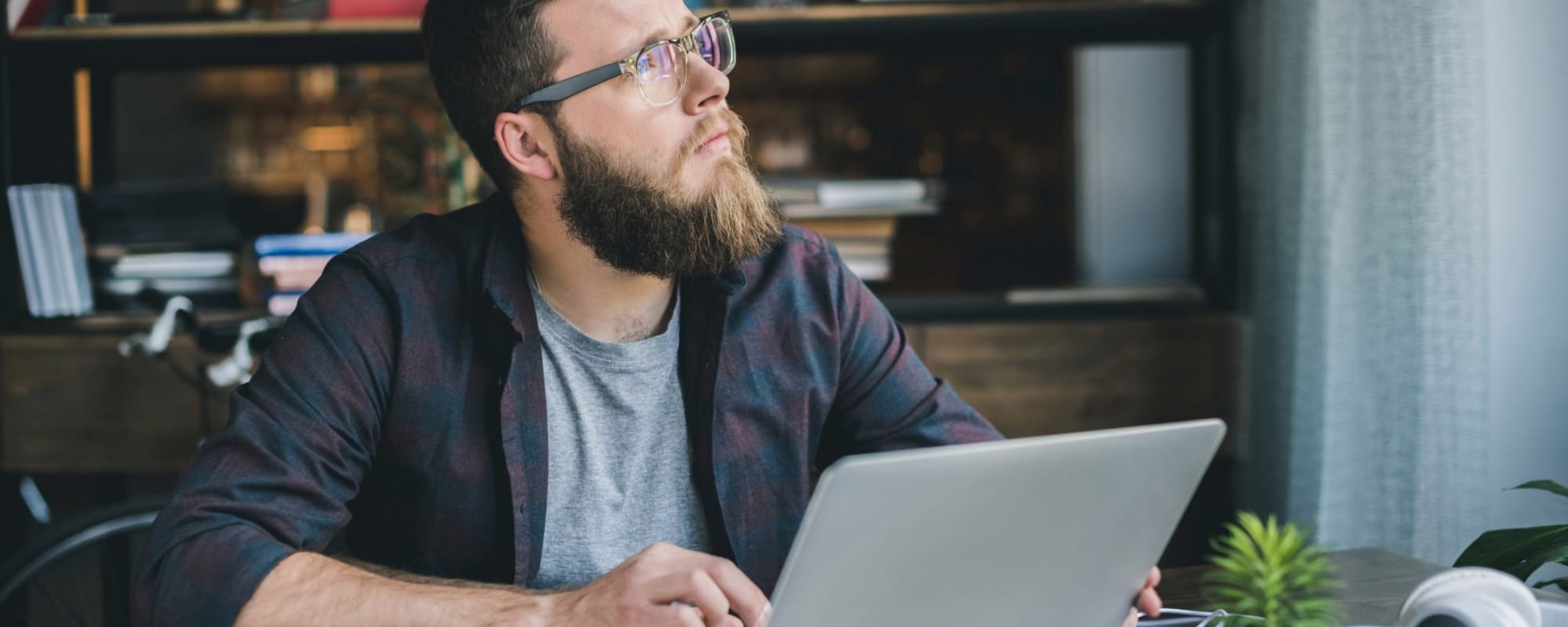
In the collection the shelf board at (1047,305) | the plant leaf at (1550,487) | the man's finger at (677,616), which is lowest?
the plant leaf at (1550,487)

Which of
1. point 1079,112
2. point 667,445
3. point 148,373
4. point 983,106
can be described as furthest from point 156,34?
point 983,106

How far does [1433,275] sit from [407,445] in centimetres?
126

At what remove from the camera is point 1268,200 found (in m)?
2.06

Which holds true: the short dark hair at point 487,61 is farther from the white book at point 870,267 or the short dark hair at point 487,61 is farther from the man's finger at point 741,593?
the white book at point 870,267

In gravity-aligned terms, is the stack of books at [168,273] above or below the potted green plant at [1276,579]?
above

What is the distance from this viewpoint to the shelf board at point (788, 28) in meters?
2.19

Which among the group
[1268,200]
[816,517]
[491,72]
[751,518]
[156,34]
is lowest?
[751,518]

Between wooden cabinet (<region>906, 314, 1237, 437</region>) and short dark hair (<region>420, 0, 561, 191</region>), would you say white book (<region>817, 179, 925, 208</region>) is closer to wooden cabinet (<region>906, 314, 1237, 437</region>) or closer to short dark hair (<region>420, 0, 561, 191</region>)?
wooden cabinet (<region>906, 314, 1237, 437</region>)

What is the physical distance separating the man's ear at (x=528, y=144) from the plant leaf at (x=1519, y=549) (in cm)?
94

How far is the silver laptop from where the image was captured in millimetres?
654

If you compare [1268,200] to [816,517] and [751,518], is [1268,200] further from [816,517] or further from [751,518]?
[816,517]

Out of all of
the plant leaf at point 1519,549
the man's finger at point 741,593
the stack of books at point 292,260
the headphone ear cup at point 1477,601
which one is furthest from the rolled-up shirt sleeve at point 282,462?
the stack of books at point 292,260

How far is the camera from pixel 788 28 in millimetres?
2189

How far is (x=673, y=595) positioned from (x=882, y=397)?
535 mm
